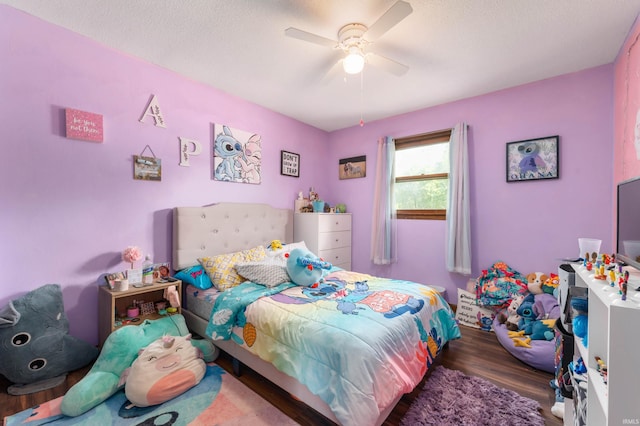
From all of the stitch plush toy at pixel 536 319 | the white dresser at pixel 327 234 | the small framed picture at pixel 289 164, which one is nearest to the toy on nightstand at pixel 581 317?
the stitch plush toy at pixel 536 319

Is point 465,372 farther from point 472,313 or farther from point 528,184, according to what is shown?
point 528,184

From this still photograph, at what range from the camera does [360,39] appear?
1962 mm

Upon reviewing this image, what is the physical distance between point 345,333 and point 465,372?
4.27ft

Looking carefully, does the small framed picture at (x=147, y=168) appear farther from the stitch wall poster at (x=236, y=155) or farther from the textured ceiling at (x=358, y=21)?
the textured ceiling at (x=358, y=21)


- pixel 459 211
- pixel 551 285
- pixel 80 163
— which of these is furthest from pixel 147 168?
pixel 551 285

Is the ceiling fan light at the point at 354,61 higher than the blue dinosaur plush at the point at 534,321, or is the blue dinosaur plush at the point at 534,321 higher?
the ceiling fan light at the point at 354,61

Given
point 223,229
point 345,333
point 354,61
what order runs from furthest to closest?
point 223,229 → point 354,61 → point 345,333

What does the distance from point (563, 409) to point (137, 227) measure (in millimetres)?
3450

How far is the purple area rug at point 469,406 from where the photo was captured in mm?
1568

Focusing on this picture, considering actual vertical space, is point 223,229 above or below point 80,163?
below

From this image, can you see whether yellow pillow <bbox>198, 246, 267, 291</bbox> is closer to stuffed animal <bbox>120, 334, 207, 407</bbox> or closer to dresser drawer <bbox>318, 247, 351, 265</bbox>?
stuffed animal <bbox>120, 334, 207, 407</bbox>

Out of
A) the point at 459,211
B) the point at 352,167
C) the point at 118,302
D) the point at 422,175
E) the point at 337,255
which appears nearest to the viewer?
the point at 118,302

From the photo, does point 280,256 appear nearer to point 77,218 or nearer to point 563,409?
point 77,218

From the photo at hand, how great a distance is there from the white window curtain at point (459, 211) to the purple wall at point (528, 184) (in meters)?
0.13
